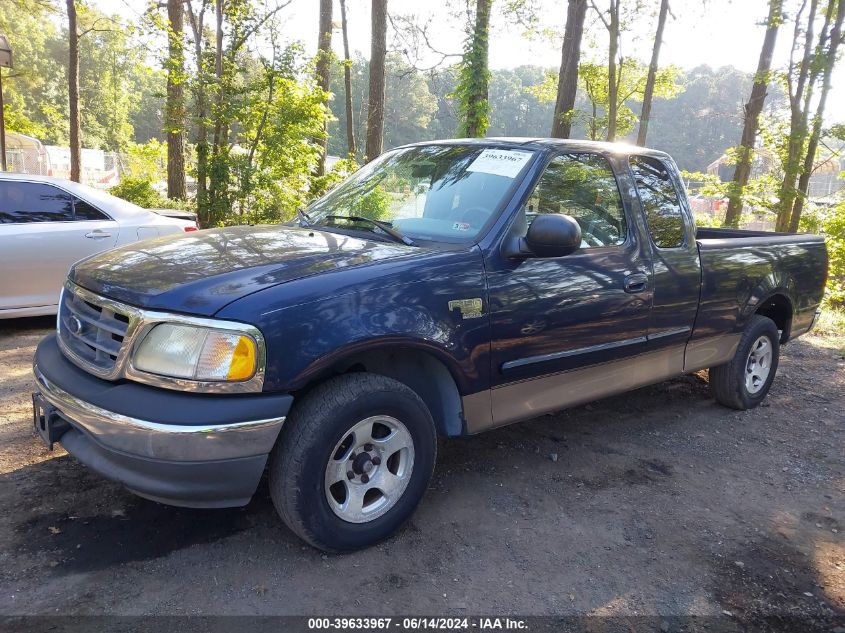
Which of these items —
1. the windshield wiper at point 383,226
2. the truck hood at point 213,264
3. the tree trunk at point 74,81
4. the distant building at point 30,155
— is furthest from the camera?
the distant building at point 30,155

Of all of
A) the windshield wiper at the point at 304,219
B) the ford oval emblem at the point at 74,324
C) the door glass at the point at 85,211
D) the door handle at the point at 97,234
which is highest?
the windshield wiper at the point at 304,219

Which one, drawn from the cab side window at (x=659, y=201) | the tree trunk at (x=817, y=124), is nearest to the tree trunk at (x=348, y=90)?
the tree trunk at (x=817, y=124)

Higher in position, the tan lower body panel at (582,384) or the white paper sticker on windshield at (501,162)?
the white paper sticker on windshield at (501,162)

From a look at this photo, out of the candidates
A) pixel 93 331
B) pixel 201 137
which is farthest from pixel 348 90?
pixel 93 331

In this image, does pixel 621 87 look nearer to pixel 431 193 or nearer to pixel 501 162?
pixel 501 162

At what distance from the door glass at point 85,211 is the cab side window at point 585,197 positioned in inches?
189

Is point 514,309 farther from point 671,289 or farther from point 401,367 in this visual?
point 671,289

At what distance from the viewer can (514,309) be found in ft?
10.8

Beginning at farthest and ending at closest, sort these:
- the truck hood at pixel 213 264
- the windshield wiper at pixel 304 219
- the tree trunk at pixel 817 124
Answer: the tree trunk at pixel 817 124 < the windshield wiper at pixel 304 219 < the truck hood at pixel 213 264

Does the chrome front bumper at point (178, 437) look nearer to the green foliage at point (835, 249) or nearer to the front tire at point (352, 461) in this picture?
the front tire at point (352, 461)

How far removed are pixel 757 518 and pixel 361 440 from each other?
2.28 m

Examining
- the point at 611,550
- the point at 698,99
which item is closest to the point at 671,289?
the point at 611,550

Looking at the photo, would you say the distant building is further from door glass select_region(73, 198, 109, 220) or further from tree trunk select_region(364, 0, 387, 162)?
door glass select_region(73, 198, 109, 220)

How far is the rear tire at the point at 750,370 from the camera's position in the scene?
507 cm
